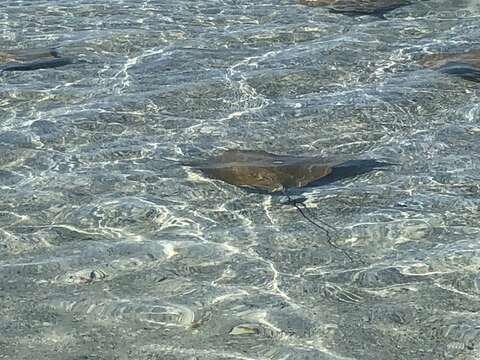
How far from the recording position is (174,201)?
23.0 feet

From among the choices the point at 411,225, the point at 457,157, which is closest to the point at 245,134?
the point at 457,157

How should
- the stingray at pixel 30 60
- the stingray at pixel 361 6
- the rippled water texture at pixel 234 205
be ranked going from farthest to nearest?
the stingray at pixel 361 6 < the stingray at pixel 30 60 < the rippled water texture at pixel 234 205

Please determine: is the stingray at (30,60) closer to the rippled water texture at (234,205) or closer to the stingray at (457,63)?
the rippled water texture at (234,205)

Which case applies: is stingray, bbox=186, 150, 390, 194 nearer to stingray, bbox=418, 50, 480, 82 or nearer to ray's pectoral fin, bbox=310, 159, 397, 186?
ray's pectoral fin, bbox=310, 159, 397, 186

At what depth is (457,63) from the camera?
10156 millimetres

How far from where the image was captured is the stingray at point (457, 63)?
32.4ft

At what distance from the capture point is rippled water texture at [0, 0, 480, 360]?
517 cm

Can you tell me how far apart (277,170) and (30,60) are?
518 centimetres

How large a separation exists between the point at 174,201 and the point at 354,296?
197 centimetres

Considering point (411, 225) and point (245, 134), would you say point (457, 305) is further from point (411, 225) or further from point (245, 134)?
point (245, 134)

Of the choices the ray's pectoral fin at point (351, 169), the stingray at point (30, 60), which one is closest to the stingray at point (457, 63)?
the ray's pectoral fin at point (351, 169)

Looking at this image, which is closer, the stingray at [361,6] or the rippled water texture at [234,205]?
the rippled water texture at [234,205]

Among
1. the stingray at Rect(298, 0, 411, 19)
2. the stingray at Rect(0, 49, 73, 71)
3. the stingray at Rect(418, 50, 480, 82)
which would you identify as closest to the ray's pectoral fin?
the stingray at Rect(418, 50, 480, 82)

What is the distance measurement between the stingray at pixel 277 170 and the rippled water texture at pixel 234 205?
0.09 m
